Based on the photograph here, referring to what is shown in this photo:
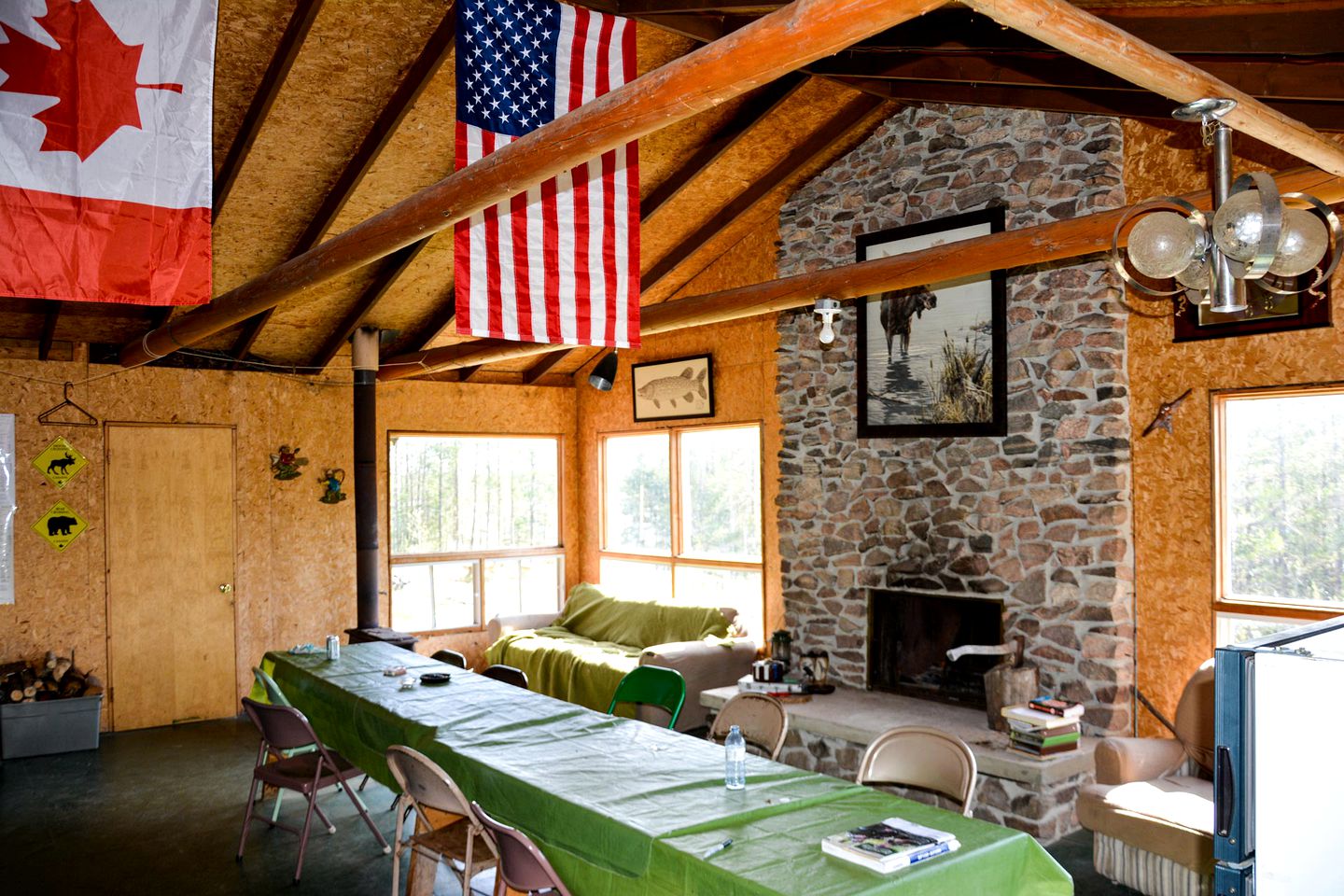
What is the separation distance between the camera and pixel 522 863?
3193mm

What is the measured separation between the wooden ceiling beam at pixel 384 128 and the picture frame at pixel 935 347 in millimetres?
3163

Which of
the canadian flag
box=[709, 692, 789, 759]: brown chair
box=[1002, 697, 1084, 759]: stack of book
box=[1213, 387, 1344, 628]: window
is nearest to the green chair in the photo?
box=[709, 692, 789, 759]: brown chair

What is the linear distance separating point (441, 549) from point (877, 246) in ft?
17.0

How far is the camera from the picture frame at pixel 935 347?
6.14 meters

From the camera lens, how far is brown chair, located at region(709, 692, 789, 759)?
440cm

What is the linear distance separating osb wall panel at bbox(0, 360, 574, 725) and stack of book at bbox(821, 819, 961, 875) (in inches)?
272

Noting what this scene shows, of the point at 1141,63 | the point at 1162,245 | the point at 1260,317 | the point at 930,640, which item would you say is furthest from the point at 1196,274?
the point at 930,640

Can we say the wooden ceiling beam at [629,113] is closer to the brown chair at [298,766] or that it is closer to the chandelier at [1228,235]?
the chandelier at [1228,235]

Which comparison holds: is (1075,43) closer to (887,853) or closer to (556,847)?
(887,853)

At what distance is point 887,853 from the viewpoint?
2783 millimetres

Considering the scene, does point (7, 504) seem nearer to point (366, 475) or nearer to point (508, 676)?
point (366, 475)

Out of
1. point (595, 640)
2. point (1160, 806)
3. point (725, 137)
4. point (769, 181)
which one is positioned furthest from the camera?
point (595, 640)

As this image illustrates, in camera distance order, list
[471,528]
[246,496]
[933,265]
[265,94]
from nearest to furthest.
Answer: [933,265] < [265,94] < [246,496] < [471,528]

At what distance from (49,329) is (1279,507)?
8239mm
